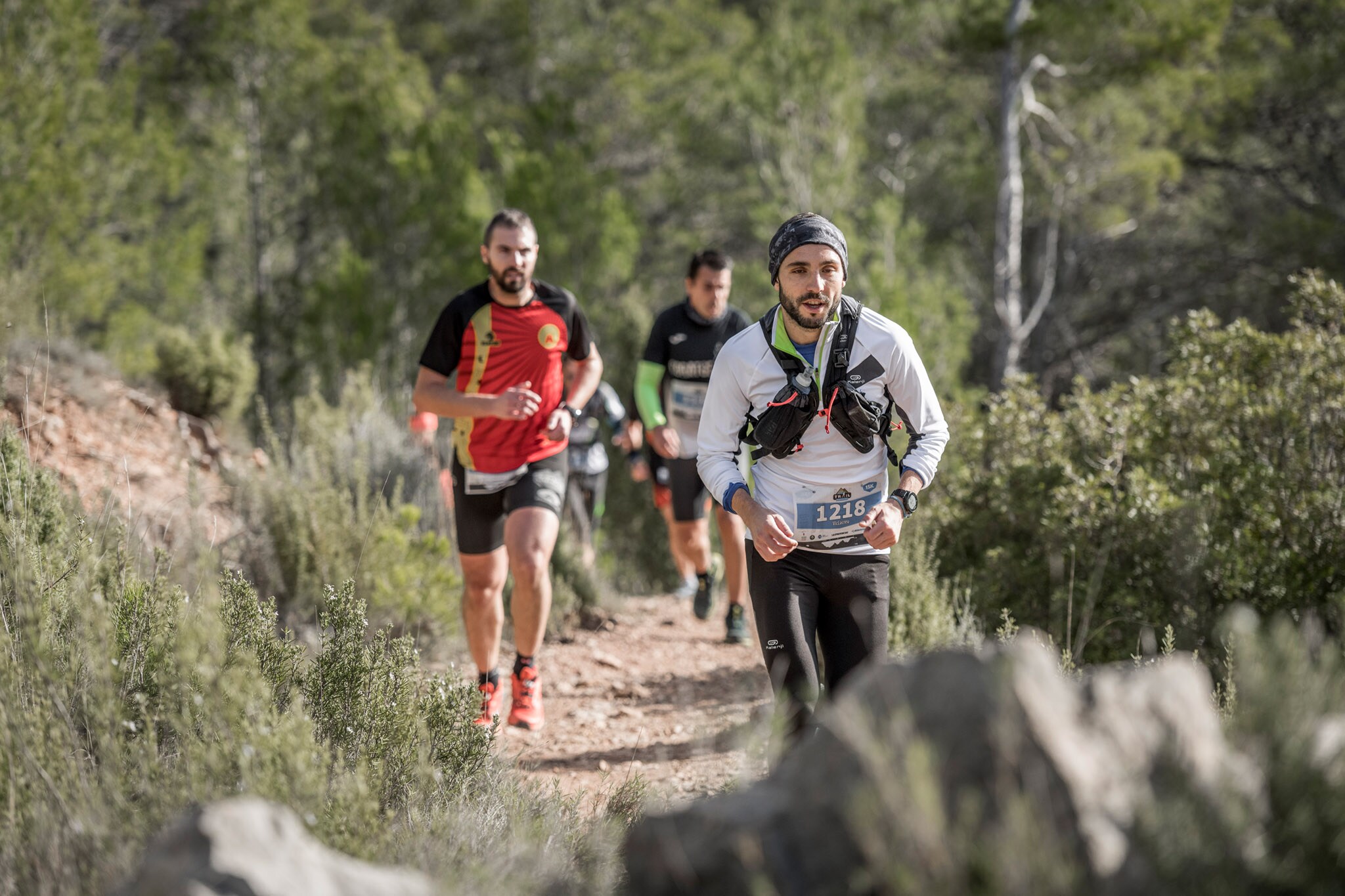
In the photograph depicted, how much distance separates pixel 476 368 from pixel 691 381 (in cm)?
189

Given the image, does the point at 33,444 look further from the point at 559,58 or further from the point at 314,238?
the point at 559,58

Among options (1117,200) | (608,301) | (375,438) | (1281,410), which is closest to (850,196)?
(608,301)

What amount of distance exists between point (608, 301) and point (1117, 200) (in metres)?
8.06

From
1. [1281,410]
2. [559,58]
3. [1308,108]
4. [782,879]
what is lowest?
[782,879]

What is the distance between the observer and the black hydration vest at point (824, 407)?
3135 millimetres

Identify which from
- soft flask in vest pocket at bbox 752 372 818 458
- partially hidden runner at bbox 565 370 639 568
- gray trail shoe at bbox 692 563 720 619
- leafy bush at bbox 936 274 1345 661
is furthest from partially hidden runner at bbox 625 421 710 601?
soft flask in vest pocket at bbox 752 372 818 458

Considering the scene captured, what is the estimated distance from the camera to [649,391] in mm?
6051

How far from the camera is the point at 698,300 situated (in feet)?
19.8

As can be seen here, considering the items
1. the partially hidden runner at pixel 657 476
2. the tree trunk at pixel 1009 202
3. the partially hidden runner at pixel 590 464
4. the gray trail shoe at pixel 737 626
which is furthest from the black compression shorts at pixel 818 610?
the tree trunk at pixel 1009 202

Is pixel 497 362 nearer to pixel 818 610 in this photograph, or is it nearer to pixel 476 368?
pixel 476 368

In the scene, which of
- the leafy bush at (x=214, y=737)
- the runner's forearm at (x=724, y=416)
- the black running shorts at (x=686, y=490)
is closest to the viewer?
the leafy bush at (x=214, y=737)

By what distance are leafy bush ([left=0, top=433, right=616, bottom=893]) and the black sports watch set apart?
1.24 meters

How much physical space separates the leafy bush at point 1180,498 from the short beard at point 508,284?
2614mm

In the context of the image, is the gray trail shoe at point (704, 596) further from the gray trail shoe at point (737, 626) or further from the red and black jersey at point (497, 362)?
the red and black jersey at point (497, 362)
